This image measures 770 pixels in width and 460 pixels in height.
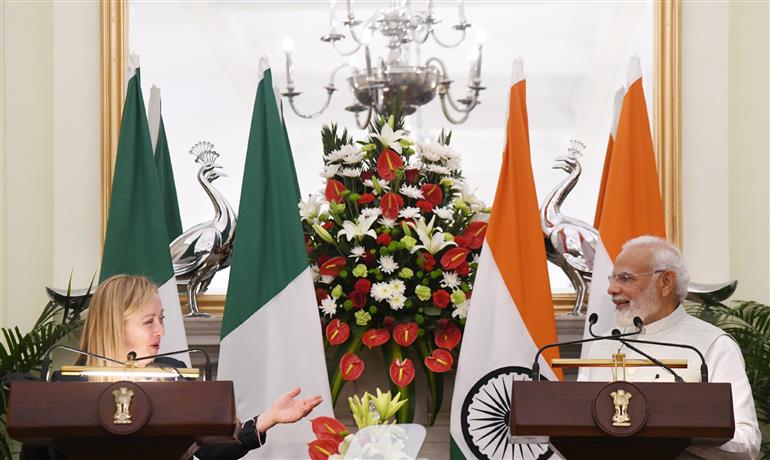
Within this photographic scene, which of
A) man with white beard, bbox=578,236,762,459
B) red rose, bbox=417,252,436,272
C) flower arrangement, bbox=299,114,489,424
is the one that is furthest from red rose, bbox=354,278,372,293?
man with white beard, bbox=578,236,762,459

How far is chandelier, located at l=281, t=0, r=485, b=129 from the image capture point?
5.13 meters

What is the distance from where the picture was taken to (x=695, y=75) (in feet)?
16.8

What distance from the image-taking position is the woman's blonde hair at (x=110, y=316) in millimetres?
3402

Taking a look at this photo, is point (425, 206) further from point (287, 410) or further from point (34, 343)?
point (34, 343)

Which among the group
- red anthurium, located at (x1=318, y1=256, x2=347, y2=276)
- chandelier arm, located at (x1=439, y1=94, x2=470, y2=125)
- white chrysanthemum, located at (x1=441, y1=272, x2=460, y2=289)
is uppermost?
chandelier arm, located at (x1=439, y1=94, x2=470, y2=125)

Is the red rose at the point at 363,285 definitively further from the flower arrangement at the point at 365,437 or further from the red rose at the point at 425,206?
the flower arrangement at the point at 365,437

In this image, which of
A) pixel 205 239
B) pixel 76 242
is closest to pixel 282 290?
pixel 205 239

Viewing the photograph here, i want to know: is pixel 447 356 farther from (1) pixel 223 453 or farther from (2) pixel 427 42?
(2) pixel 427 42

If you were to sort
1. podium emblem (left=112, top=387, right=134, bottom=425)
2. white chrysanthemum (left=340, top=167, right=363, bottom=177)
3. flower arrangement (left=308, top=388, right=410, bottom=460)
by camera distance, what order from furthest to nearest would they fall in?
white chrysanthemum (left=340, top=167, right=363, bottom=177) → podium emblem (left=112, top=387, right=134, bottom=425) → flower arrangement (left=308, top=388, right=410, bottom=460)

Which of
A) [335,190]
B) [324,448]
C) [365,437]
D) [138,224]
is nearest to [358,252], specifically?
[335,190]

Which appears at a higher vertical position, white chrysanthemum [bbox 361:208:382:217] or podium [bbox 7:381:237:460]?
white chrysanthemum [bbox 361:208:382:217]

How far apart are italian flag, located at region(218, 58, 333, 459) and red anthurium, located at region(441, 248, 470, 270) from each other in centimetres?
53

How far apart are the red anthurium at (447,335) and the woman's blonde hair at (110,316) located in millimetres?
1327

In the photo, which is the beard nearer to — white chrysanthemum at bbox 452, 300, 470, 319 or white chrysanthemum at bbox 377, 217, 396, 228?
white chrysanthemum at bbox 452, 300, 470, 319
